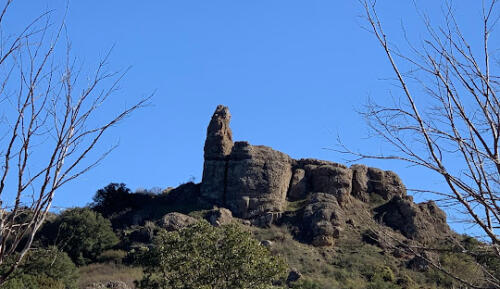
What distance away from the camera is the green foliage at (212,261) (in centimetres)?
2245

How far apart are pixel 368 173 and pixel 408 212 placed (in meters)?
6.30

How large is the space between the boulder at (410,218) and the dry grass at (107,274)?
14.7 meters

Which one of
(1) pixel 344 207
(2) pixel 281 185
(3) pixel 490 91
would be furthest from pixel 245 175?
(3) pixel 490 91

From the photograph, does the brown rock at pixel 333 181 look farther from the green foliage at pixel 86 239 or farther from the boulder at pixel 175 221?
the green foliage at pixel 86 239

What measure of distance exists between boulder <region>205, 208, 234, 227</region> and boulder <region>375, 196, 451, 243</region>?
28.7 feet

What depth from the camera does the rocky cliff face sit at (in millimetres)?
44938

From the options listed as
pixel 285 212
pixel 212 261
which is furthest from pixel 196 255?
pixel 285 212

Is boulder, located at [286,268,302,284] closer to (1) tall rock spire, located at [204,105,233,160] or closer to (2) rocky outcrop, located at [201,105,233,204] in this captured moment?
(2) rocky outcrop, located at [201,105,233,204]

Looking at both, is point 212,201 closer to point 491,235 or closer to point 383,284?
point 383,284

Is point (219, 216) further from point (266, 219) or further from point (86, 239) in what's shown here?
point (86, 239)

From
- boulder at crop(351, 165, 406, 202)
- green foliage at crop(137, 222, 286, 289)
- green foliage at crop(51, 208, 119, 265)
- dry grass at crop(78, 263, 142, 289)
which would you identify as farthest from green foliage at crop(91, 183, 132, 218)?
green foliage at crop(137, 222, 286, 289)

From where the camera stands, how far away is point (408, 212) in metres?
45.6

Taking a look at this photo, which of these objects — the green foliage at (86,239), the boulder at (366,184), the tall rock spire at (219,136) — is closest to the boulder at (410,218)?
the boulder at (366,184)

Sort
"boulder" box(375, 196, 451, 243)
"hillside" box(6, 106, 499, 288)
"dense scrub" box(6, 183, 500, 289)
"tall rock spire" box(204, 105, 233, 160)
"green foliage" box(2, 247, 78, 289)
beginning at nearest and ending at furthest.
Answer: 1. "dense scrub" box(6, 183, 500, 289)
2. "green foliage" box(2, 247, 78, 289)
3. "hillside" box(6, 106, 499, 288)
4. "boulder" box(375, 196, 451, 243)
5. "tall rock spire" box(204, 105, 233, 160)
